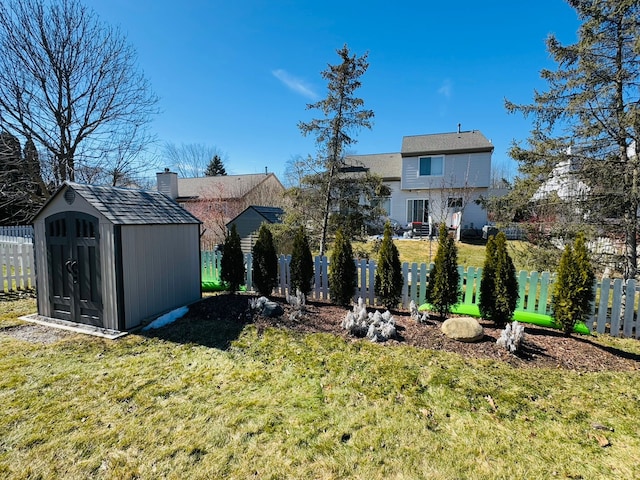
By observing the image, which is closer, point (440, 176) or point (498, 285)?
point (498, 285)

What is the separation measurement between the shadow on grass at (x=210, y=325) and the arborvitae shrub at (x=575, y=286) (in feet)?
17.1

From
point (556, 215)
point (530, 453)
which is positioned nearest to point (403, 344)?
point (530, 453)

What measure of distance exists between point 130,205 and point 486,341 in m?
6.49

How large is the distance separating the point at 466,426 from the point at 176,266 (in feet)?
18.3

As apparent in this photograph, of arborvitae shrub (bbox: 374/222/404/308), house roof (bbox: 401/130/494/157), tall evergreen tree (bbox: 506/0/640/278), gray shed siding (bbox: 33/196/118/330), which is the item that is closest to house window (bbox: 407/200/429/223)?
house roof (bbox: 401/130/494/157)

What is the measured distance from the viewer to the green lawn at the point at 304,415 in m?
2.27

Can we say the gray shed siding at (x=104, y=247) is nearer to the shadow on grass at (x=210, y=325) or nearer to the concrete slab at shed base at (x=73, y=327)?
the concrete slab at shed base at (x=73, y=327)

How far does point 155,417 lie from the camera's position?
2.81 m

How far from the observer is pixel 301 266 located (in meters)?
6.77

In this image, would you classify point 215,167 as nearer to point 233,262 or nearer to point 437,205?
point 437,205

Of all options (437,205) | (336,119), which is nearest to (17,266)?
(336,119)

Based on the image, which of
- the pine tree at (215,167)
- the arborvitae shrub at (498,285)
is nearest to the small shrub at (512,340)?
the arborvitae shrub at (498,285)

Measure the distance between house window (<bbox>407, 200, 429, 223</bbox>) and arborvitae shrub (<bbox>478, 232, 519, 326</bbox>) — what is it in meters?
15.5

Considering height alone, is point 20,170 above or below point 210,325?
above
